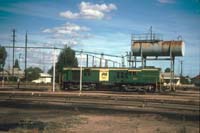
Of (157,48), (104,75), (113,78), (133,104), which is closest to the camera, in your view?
(133,104)

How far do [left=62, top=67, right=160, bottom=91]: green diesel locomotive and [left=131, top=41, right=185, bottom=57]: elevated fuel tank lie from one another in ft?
19.3

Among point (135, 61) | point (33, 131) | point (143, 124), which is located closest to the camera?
point (33, 131)

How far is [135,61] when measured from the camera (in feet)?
197

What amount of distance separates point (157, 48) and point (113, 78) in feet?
29.6

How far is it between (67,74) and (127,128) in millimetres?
39896

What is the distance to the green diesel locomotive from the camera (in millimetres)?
50719

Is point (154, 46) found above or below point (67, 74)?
above

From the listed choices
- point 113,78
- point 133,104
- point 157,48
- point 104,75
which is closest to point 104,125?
point 133,104

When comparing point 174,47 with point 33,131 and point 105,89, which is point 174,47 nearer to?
point 105,89

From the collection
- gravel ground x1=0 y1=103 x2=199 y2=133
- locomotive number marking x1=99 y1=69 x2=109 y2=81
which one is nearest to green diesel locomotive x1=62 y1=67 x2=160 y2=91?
locomotive number marking x1=99 y1=69 x2=109 y2=81

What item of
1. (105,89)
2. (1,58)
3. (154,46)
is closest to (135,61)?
(154,46)

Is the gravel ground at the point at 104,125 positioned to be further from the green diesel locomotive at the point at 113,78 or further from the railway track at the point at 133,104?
the green diesel locomotive at the point at 113,78

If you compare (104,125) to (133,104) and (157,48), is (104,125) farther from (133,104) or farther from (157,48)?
(157,48)

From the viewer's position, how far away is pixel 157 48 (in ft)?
184
